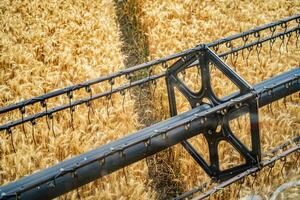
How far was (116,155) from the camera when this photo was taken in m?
2.21

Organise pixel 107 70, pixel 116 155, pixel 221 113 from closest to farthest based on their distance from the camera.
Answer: pixel 116 155
pixel 221 113
pixel 107 70

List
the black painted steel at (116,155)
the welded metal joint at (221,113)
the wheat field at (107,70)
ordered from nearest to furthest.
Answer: the black painted steel at (116,155), the welded metal joint at (221,113), the wheat field at (107,70)

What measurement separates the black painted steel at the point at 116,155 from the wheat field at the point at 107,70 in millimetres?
456

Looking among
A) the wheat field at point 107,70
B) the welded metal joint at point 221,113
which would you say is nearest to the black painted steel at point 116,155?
the welded metal joint at point 221,113

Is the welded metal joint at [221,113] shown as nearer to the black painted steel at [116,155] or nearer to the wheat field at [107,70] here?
the black painted steel at [116,155]

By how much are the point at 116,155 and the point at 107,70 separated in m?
3.21

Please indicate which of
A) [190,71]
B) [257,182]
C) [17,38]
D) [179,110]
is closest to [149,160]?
[179,110]

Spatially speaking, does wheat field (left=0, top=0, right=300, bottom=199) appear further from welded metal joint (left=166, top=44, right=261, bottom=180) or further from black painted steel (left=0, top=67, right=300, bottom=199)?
welded metal joint (left=166, top=44, right=261, bottom=180)

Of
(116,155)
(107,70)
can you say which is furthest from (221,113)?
(107,70)

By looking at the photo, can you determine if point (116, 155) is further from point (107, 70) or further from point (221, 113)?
point (107, 70)

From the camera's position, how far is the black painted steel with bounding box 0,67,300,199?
76.3 inches

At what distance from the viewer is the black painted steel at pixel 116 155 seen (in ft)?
6.36

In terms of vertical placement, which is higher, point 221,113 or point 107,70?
point 107,70

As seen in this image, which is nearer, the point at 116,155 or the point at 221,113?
the point at 116,155
